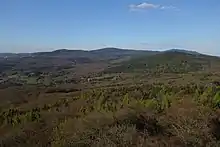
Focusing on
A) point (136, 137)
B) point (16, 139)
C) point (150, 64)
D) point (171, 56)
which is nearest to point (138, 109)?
point (136, 137)

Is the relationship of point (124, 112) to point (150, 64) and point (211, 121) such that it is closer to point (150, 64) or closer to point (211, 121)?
point (211, 121)

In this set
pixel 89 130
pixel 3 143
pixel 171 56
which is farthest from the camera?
pixel 171 56

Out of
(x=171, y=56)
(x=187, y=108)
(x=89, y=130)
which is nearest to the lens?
(x=89, y=130)

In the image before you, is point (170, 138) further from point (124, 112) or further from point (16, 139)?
point (16, 139)

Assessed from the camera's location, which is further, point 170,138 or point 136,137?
point 170,138

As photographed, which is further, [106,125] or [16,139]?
[106,125]

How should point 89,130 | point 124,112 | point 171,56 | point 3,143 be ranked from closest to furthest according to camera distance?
point 3,143 → point 89,130 → point 124,112 → point 171,56

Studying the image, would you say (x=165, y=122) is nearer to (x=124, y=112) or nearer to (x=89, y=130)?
(x=124, y=112)

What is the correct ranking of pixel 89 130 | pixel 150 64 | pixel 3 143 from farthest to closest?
pixel 150 64 < pixel 89 130 < pixel 3 143

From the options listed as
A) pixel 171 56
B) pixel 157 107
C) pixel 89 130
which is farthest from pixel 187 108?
pixel 171 56
